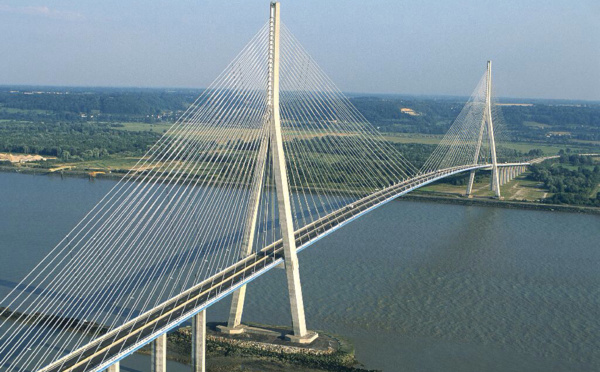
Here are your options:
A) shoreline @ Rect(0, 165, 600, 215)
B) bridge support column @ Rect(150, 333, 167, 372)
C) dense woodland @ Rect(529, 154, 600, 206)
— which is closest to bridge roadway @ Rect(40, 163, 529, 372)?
bridge support column @ Rect(150, 333, 167, 372)

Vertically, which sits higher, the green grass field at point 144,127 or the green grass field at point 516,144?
the green grass field at point 144,127

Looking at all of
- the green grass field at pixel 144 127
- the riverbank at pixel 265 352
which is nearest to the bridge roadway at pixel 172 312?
the riverbank at pixel 265 352

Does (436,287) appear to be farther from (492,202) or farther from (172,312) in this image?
(492,202)

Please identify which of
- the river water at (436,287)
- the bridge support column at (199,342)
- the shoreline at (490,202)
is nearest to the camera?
the bridge support column at (199,342)

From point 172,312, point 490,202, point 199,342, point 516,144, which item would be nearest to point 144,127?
point 516,144

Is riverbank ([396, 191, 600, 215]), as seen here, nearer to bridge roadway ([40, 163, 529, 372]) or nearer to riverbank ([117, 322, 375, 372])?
bridge roadway ([40, 163, 529, 372])

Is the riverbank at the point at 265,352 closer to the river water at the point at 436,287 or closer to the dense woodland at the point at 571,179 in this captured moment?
the river water at the point at 436,287
